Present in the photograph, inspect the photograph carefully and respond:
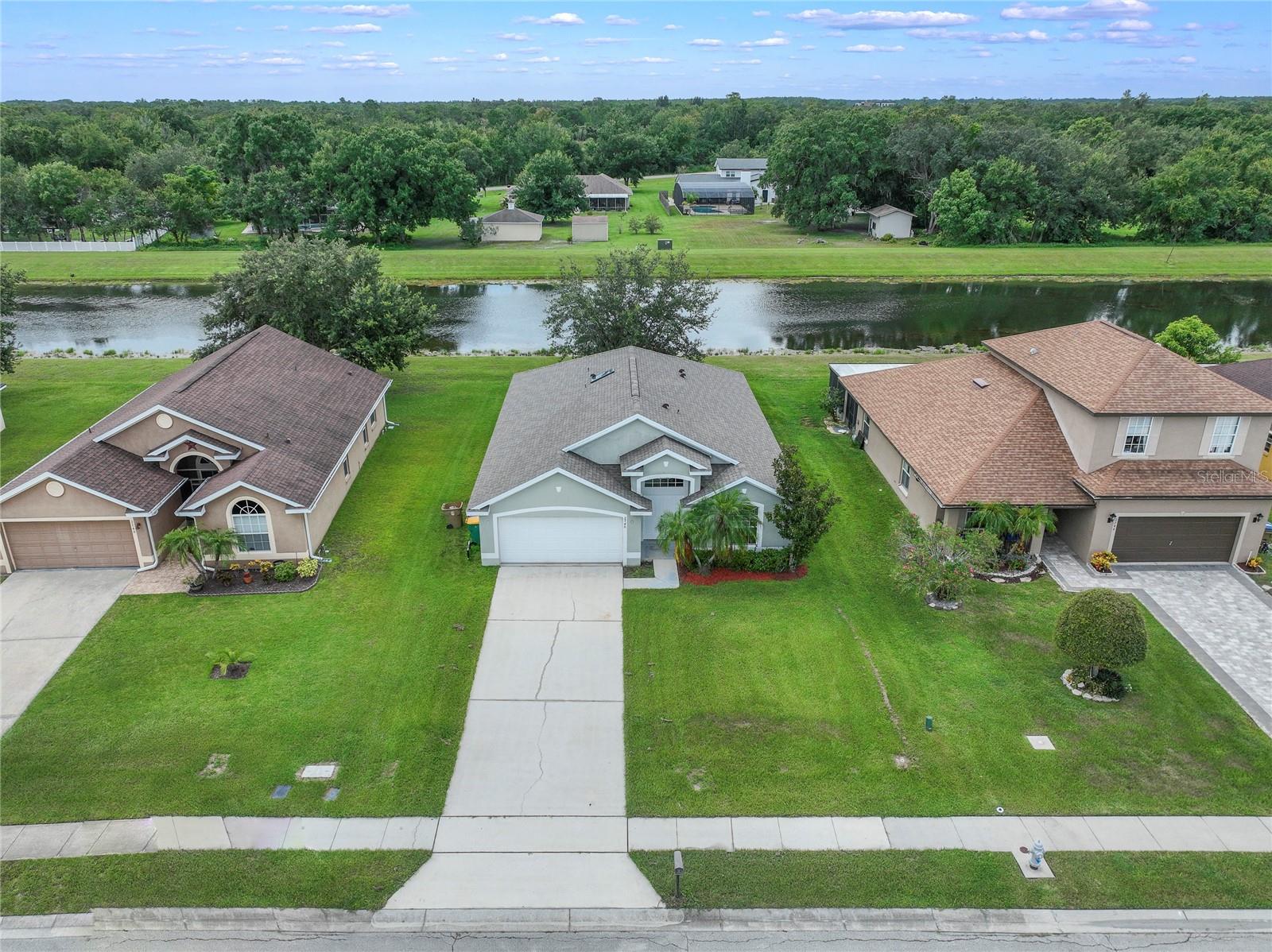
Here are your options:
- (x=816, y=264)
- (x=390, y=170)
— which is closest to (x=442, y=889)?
(x=816, y=264)

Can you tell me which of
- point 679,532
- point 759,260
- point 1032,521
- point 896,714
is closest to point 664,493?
point 679,532

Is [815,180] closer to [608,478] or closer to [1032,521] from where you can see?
[1032,521]

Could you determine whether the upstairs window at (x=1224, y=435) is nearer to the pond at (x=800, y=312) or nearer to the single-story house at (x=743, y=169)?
the pond at (x=800, y=312)

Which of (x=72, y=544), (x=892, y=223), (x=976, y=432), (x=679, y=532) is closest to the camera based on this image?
(x=679, y=532)

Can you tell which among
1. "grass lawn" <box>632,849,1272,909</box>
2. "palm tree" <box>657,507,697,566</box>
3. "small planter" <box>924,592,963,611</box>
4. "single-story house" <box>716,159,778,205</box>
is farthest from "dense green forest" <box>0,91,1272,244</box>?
"grass lawn" <box>632,849,1272,909</box>

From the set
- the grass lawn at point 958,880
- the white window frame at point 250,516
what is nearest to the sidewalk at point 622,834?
the grass lawn at point 958,880

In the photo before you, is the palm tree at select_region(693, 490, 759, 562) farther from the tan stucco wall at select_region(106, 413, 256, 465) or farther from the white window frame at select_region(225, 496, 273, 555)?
the tan stucco wall at select_region(106, 413, 256, 465)

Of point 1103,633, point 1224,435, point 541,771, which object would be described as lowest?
point 541,771
